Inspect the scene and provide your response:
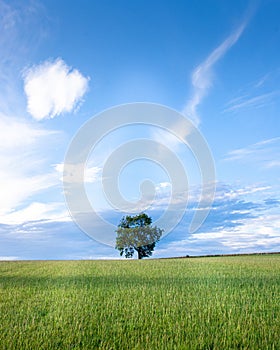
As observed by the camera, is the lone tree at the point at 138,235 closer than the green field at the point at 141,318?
No

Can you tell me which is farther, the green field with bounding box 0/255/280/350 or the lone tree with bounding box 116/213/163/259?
the lone tree with bounding box 116/213/163/259

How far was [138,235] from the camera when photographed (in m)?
54.6

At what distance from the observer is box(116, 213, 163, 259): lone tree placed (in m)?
54.5

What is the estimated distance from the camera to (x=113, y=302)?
9828 mm

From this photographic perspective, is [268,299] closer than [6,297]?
Yes

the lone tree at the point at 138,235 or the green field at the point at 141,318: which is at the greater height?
the lone tree at the point at 138,235

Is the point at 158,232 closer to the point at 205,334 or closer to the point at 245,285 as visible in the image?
the point at 245,285

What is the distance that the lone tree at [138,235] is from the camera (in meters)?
54.5

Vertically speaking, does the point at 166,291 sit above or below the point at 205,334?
above

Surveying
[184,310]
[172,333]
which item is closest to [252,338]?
[172,333]

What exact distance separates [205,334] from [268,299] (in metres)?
4.16

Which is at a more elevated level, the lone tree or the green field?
the lone tree

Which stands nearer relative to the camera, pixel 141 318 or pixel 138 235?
pixel 141 318

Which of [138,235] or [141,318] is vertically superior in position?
[138,235]
